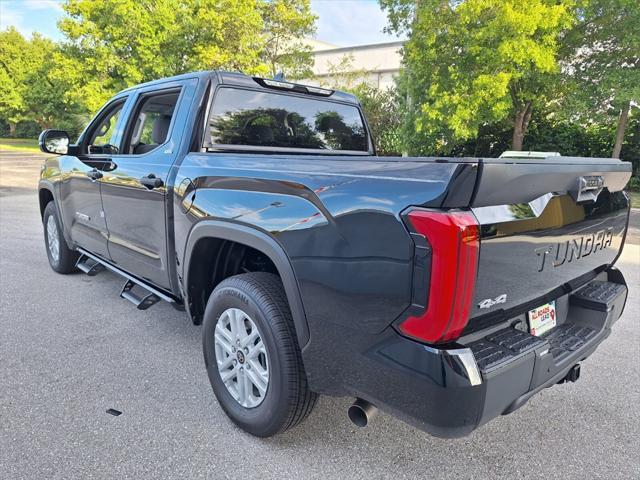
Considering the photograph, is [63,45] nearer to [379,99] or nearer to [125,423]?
[379,99]

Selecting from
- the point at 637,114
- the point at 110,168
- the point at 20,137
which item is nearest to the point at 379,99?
the point at 637,114

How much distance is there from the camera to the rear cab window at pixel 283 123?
10.7 feet

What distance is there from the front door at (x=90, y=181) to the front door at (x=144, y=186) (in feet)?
0.63

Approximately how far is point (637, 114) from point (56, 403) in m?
17.4

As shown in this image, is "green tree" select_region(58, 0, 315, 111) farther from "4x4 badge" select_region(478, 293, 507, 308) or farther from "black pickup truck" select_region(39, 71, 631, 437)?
"4x4 badge" select_region(478, 293, 507, 308)

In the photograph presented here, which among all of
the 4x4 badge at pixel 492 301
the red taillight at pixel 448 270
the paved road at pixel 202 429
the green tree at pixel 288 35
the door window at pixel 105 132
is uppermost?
the green tree at pixel 288 35

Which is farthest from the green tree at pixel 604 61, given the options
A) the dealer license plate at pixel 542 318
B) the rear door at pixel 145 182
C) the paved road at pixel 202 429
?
the dealer license plate at pixel 542 318

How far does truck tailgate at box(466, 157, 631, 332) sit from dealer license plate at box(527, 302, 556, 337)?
0.05 m

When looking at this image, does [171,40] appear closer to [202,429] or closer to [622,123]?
[622,123]

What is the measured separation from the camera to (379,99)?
21750 millimetres

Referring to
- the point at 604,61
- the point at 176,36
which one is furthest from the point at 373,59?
the point at 604,61

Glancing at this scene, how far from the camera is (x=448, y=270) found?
1.64 meters

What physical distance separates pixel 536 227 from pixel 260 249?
1228 millimetres

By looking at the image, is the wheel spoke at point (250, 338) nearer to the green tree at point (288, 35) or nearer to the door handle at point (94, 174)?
the door handle at point (94, 174)
